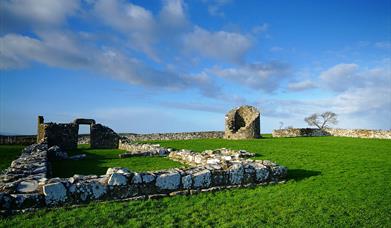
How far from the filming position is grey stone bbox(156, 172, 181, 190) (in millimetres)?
8570

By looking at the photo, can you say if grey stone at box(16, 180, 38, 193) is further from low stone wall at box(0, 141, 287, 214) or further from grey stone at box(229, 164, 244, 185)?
grey stone at box(229, 164, 244, 185)

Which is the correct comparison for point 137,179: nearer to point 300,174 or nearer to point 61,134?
point 300,174

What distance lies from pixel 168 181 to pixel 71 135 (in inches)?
825

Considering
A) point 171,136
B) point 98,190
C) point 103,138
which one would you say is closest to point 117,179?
point 98,190

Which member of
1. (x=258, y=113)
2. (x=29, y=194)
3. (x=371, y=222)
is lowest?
(x=371, y=222)

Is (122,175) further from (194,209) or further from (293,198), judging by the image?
(293,198)

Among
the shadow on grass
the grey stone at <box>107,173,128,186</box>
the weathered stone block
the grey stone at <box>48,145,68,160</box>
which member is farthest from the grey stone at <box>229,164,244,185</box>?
the weathered stone block

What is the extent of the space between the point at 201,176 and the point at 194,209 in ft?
5.28

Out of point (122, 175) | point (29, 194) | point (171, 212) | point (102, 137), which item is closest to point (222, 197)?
point (171, 212)

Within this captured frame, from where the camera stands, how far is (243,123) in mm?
37594

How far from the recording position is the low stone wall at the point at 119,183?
7.23m

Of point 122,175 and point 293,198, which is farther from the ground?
point 122,175

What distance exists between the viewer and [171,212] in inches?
292

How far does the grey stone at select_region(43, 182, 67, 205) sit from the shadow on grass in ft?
23.7
